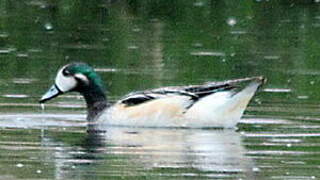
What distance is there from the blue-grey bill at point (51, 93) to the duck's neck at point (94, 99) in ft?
0.88

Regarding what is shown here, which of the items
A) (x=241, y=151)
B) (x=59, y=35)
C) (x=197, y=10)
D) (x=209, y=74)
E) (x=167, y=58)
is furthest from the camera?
(x=197, y=10)

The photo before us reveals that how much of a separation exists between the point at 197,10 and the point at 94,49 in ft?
17.1

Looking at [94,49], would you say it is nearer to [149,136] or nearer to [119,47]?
[119,47]

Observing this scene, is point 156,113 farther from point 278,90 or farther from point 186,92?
point 278,90

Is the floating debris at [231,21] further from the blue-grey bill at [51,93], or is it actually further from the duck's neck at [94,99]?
the blue-grey bill at [51,93]

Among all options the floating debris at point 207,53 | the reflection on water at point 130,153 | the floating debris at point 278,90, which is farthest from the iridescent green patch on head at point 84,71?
the floating debris at point 207,53

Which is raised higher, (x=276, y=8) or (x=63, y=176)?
(x=63, y=176)

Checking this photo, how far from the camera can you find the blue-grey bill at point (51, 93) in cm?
1554

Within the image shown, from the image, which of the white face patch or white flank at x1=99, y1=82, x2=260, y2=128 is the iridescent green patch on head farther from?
white flank at x1=99, y1=82, x2=260, y2=128

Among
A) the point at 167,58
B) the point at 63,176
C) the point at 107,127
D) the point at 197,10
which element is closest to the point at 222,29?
the point at 197,10

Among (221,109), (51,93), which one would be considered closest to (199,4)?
(51,93)

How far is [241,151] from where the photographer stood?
13297 millimetres

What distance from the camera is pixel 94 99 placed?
15.8 meters

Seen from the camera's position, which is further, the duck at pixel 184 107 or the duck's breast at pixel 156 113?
the duck's breast at pixel 156 113
